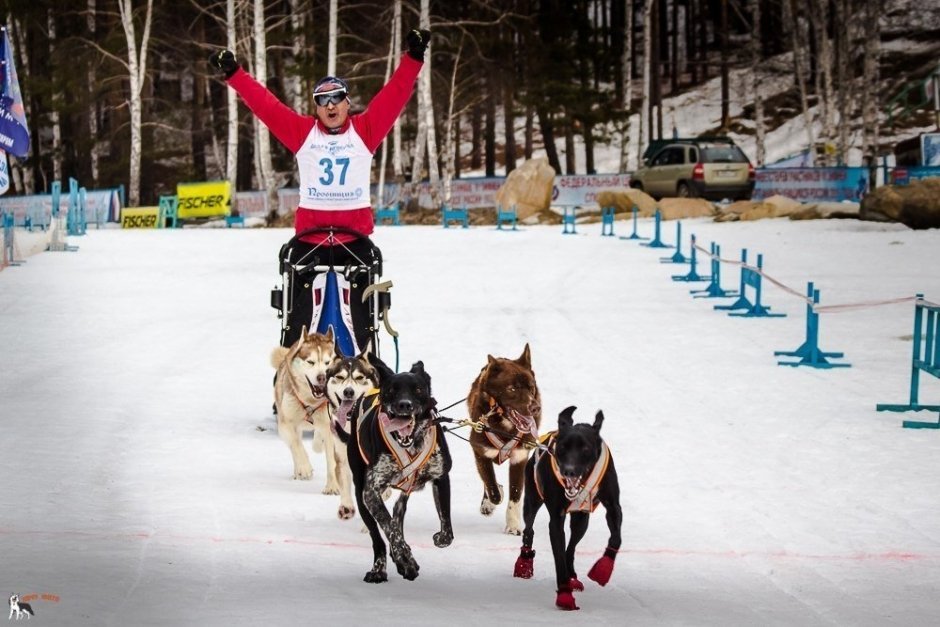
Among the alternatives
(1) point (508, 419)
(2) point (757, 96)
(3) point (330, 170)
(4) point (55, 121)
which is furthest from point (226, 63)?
(4) point (55, 121)

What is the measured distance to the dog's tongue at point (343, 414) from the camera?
22.5 feet

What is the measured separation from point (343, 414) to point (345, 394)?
0.11 metres

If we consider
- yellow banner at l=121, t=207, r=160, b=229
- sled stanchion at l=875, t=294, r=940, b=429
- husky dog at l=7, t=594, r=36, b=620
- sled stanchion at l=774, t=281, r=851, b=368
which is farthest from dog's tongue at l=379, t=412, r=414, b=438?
yellow banner at l=121, t=207, r=160, b=229

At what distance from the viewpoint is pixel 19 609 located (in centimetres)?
514

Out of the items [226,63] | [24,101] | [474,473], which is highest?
[24,101]

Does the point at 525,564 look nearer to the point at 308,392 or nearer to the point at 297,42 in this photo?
the point at 308,392

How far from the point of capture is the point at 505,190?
40.6 meters

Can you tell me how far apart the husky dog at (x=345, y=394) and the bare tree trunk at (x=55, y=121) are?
4741 cm

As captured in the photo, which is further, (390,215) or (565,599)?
(390,215)

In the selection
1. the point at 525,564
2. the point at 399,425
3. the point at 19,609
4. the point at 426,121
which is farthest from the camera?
the point at 426,121

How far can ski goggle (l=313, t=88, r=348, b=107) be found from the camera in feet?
28.4

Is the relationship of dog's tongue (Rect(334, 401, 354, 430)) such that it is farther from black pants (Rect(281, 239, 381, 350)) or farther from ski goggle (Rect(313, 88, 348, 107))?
ski goggle (Rect(313, 88, 348, 107))

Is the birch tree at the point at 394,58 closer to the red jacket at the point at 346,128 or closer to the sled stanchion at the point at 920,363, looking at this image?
the sled stanchion at the point at 920,363

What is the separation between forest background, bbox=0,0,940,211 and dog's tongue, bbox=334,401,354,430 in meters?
33.7
